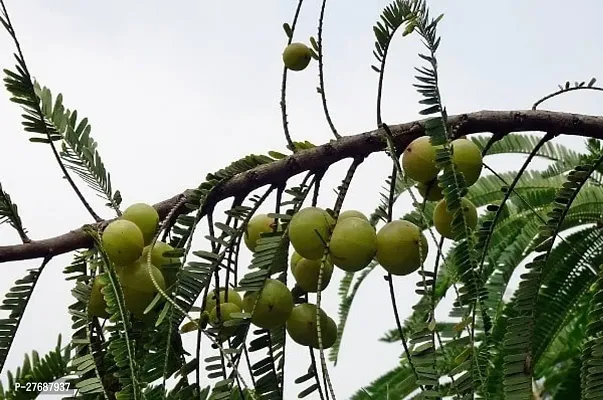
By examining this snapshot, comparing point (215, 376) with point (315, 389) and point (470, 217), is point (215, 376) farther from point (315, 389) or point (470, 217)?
point (470, 217)

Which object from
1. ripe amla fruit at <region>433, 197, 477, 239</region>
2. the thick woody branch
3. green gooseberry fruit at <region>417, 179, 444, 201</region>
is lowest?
ripe amla fruit at <region>433, 197, 477, 239</region>

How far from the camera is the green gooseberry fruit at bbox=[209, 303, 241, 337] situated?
96cm

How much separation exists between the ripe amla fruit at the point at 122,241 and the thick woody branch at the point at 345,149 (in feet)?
0.34

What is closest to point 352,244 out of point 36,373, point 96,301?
point 96,301

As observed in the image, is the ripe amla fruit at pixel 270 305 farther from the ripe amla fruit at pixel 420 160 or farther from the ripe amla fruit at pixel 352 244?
the ripe amla fruit at pixel 420 160

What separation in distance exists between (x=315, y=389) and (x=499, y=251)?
1.90m

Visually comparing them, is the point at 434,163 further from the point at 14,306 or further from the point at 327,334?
the point at 14,306

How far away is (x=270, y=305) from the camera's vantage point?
979mm

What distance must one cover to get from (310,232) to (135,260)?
25 cm

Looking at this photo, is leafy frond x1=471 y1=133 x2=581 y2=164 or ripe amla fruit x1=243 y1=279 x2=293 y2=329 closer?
ripe amla fruit x1=243 y1=279 x2=293 y2=329

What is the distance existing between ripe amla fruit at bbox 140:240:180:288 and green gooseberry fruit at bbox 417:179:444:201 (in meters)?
0.39

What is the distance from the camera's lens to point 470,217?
104 centimetres

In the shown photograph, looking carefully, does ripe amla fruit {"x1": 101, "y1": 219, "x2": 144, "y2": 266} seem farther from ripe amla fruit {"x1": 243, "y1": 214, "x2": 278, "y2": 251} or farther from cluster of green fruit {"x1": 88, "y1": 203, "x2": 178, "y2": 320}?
ripe amla fruit {"x1": 243, "y1": 214, "x2": 278, "y2": 251}

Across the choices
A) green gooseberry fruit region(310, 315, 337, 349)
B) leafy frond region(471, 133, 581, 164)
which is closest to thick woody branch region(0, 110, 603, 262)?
green gooseberry fruit region(310, 315, 337, 349)
